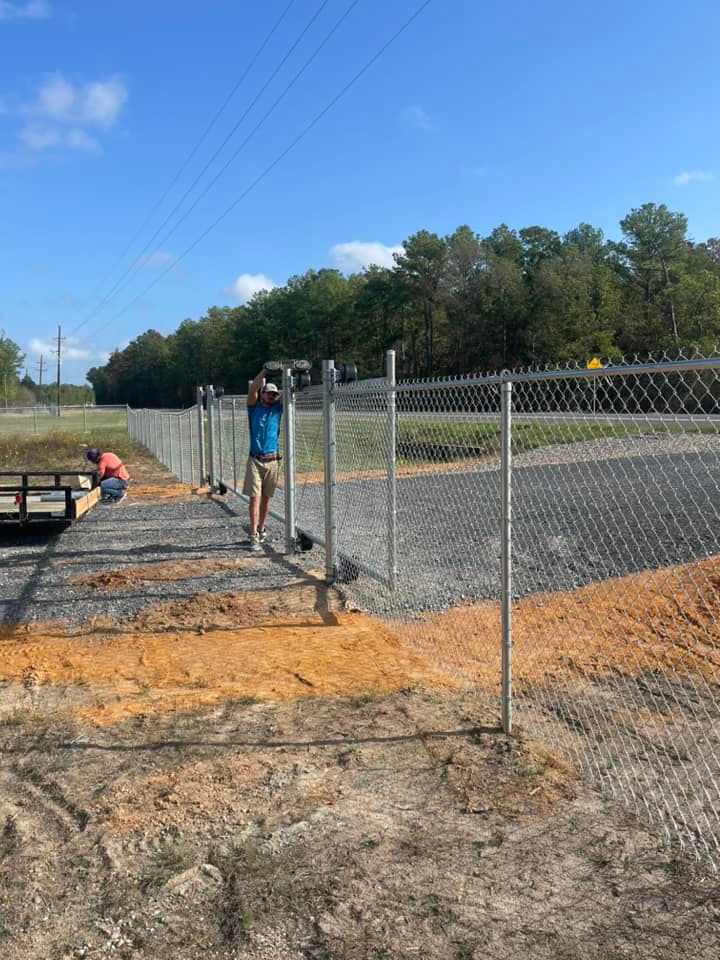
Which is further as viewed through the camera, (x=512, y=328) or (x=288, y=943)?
(x=512, y=328)

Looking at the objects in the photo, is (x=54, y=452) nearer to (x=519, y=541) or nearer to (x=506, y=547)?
(x=519, y=541)

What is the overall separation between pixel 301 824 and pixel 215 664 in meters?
2.13

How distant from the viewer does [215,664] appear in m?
5.09

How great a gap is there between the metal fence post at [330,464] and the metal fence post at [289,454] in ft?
3.94

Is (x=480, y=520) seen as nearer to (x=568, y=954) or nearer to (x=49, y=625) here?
(x=49, y=625)

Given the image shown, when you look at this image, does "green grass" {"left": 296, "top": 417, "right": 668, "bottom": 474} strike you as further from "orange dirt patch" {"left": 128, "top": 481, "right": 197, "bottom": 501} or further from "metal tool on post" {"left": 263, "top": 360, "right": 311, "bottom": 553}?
"orange dirt patch" {"left": 128, "top": 481, "right": 197, "bottom": 501}

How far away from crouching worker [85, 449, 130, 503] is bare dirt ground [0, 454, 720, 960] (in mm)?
7276

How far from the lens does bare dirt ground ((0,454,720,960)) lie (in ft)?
8.00

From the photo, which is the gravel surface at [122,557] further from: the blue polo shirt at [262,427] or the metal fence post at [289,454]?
the blue polo shirt at [262,427]

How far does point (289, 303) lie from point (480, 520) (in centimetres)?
7793

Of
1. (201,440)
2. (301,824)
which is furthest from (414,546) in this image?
(201,440)

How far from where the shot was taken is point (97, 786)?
11.3 ft

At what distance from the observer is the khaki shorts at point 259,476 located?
859cm

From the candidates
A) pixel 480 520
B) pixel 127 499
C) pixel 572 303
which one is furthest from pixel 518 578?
pixel 572 303
